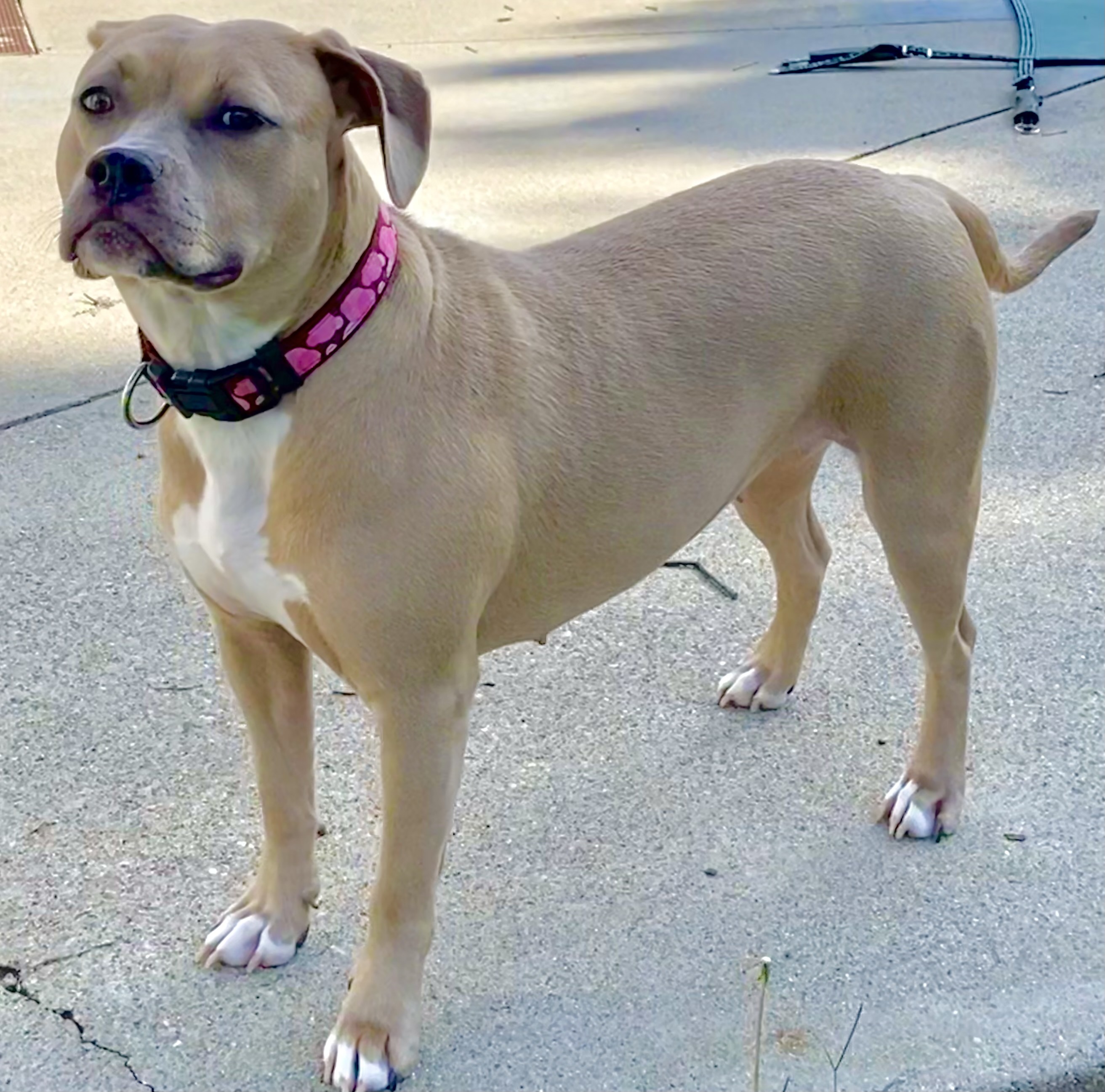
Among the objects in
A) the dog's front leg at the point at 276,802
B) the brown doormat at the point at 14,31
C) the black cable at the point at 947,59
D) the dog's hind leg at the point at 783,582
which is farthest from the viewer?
the brown doormat at the point at 14,31

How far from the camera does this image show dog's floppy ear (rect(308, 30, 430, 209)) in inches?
81.0

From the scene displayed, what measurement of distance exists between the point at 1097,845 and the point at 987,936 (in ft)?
1.09

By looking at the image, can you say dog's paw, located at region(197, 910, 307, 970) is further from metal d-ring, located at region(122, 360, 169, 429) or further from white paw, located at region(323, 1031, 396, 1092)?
metal d-ring, located at region(122, 360, 169, 429)

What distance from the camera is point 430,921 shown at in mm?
2350

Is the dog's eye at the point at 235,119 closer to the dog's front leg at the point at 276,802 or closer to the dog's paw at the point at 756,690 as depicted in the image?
the dog's front leg at the point at 276,802

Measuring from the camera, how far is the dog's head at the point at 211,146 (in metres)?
1.86

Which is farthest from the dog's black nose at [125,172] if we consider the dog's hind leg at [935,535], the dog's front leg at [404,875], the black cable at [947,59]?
the black cable at [947,59]

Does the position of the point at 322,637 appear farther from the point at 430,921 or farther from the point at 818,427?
the point at 818,427

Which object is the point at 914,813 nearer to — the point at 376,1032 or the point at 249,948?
the point at 376,1032

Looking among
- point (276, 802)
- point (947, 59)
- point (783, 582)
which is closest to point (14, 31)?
point (947, 59)

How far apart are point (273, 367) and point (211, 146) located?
300mm

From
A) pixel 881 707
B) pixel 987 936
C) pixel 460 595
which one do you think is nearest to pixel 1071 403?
pixel 881 707

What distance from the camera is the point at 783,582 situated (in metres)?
3.16

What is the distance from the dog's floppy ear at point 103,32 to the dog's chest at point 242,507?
0.55 m
